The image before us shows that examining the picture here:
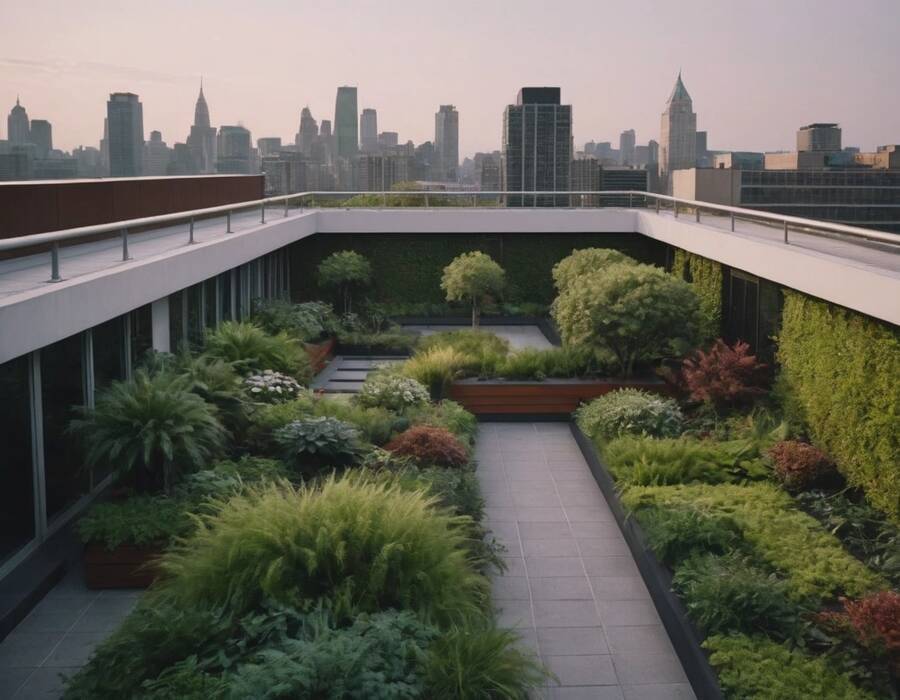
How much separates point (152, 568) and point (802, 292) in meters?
8.19

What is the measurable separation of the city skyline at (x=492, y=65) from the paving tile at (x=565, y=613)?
1545 centimetres

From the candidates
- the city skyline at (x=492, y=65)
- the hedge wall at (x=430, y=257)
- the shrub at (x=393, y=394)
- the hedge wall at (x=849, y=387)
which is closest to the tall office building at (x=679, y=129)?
the city skyline at (x=492, y=65)

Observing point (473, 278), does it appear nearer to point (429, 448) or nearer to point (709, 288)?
point (709, 288)

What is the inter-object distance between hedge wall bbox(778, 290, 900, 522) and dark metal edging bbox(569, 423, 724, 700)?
7.68 feet

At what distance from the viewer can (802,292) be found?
12648mm

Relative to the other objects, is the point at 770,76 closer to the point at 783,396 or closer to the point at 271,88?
the point at 271,88

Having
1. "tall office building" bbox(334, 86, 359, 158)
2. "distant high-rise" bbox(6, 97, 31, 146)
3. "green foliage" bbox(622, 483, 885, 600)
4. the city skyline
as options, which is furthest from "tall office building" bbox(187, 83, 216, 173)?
"green foliage" bbox(622, 483, 885, 600)

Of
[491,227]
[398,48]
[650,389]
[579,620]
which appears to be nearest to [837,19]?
[491,227]

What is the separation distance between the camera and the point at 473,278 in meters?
22.6

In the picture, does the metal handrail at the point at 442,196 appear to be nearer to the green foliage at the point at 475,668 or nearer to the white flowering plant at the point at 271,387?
the white flowering plant at the point at 271,387

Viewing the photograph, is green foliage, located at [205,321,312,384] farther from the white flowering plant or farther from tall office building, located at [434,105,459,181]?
tall office building, located at [434,105,459,181]

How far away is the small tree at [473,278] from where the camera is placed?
74.1 feet

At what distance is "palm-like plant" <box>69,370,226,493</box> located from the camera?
9125mm

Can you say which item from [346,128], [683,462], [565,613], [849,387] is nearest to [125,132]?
[683,462]
